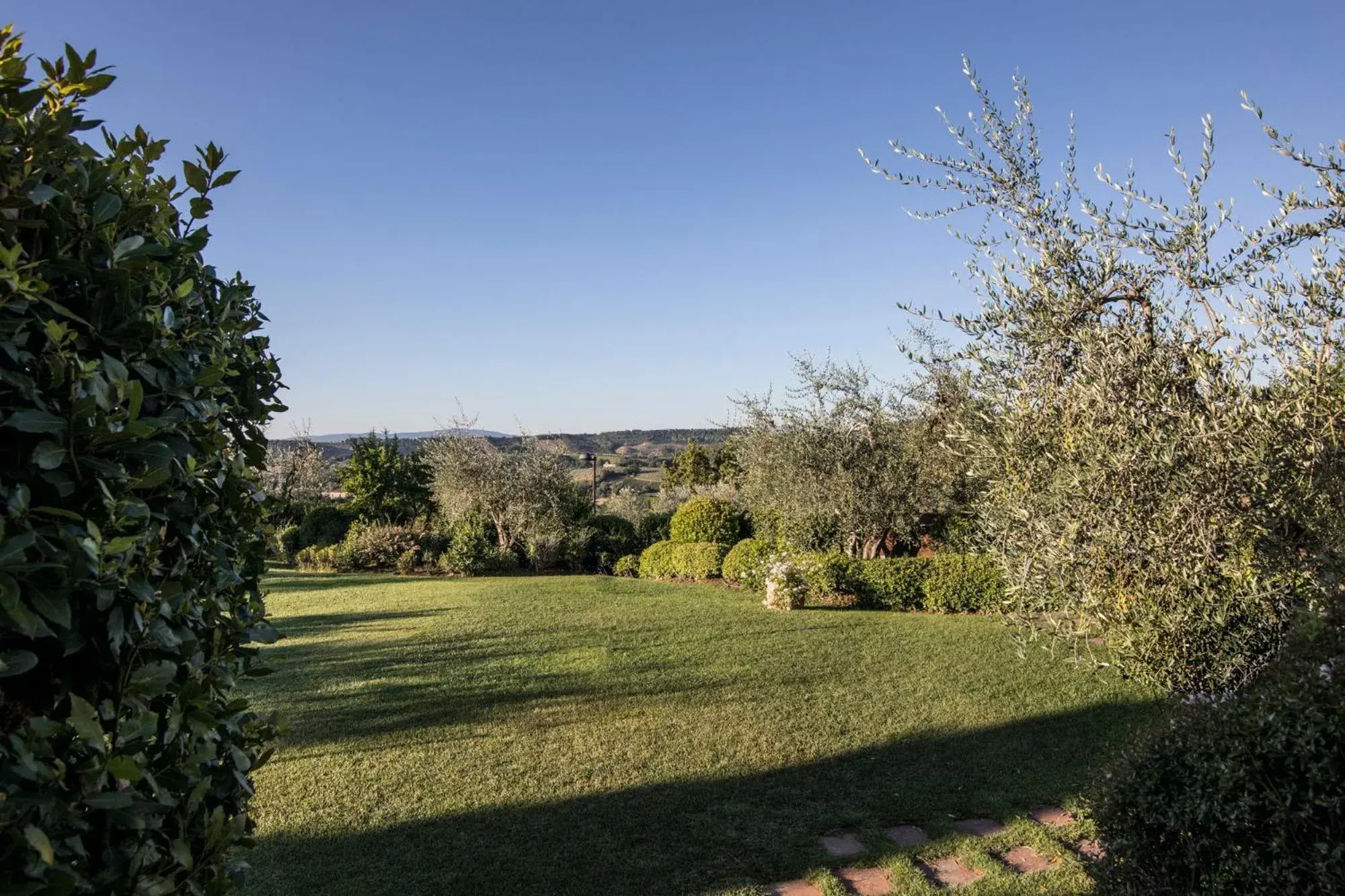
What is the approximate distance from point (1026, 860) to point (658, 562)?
13.5 m

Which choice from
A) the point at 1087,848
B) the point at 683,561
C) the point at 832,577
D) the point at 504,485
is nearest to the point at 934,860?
the point at 1087,848

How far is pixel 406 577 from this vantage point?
17.2m

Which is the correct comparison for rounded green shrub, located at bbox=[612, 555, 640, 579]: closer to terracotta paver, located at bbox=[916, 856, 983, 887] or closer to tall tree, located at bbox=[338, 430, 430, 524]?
tall tree, located at bbox=[338, 430, 430, 524]

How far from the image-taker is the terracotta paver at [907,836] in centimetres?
472

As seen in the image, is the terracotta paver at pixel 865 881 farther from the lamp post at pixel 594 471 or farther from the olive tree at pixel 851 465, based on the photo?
the lamp post at pixel 594 471

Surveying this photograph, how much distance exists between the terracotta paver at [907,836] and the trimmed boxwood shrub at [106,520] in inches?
153

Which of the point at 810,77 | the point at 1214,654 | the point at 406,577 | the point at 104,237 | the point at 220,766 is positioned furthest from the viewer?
the point at 406,577

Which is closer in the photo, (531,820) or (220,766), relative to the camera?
(220,766)

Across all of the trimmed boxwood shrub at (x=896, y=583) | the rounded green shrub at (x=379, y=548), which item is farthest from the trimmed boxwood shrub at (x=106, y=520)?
the rounded green shrub at (x=379, y=548)

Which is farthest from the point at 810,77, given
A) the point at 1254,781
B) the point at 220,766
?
the point at 220,766

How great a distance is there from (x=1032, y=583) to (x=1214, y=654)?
3.22 feet

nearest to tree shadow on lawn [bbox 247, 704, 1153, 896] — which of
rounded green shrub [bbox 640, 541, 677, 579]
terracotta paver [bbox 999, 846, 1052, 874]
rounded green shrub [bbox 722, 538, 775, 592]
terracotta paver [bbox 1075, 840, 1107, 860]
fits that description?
terracotta paver [bbox 999, 846, 1052, 874]

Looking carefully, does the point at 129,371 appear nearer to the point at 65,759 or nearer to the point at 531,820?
the point at 65,759

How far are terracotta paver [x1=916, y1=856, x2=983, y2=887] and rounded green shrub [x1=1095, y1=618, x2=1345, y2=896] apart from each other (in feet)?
3.45
